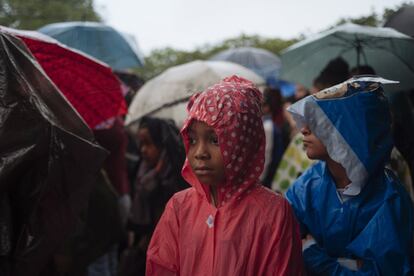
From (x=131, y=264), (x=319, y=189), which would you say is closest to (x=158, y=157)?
(x=131, y=264)

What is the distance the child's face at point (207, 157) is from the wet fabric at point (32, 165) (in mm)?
713

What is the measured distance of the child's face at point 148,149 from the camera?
177 inches

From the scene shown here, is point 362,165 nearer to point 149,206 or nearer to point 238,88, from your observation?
point 238,88

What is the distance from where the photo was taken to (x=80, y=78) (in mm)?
3508

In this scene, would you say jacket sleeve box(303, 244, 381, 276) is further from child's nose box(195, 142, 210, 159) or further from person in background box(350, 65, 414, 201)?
person in background box(350, 65, 414, 201)

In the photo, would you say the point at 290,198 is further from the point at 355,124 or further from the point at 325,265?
the point at 355,124

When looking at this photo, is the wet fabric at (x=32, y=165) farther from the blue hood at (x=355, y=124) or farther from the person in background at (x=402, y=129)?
the person in background at (x=402, y=129)

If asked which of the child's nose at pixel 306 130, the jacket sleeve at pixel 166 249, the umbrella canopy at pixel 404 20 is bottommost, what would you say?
the jacket sleeve at pixel 166 249

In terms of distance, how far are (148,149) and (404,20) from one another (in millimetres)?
2566

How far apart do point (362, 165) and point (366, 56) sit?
8.13 feet

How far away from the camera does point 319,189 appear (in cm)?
286

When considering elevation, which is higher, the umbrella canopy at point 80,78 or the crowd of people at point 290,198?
the umbrella canopy at point 80,78

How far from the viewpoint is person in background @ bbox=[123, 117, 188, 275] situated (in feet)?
13.9

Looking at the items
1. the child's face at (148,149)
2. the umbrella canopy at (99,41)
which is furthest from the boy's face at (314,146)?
the umbrella canopy at (99,41)
